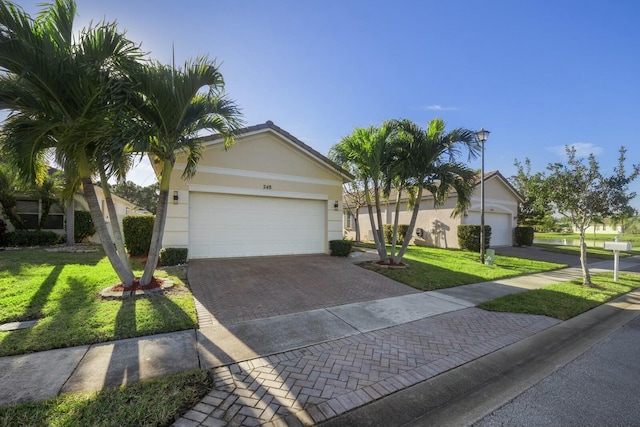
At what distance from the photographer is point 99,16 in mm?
5297

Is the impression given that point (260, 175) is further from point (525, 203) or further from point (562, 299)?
point (525, 203)

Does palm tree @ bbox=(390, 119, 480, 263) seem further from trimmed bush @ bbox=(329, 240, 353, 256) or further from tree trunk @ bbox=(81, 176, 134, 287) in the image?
tree trunk @ bbox=(81, 176, 134, 287)

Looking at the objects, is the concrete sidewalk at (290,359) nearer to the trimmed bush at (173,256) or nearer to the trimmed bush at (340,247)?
the trimmed bush at (173,256)

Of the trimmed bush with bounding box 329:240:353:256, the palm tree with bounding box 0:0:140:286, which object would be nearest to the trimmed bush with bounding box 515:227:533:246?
the trimmed bush with bounding box 329:240:353:256

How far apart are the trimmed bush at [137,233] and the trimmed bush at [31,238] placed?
633cm

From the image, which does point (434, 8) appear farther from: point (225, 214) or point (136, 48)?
point (225, 214)

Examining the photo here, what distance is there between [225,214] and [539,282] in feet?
36.6

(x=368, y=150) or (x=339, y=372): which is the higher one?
(x=368, y=150)

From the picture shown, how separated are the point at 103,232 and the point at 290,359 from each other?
5161 millimetres

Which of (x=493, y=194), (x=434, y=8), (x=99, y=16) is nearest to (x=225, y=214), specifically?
(x=99, y=16)

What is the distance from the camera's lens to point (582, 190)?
8.70 meters

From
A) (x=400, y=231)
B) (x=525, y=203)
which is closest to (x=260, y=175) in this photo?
(x=400, y=231)

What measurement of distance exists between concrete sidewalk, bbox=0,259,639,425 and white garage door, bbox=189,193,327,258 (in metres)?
6.11

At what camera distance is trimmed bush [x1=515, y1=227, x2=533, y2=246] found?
20022mm
